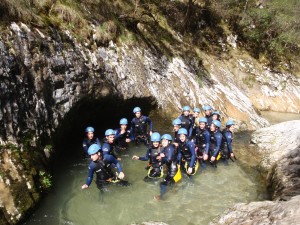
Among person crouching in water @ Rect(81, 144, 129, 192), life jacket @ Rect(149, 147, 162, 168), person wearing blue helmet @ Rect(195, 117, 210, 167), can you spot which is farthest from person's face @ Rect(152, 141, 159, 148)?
person wearing blue helmet @ Rect(195, 117, 210, 167)

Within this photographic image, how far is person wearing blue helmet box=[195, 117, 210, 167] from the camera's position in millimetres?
10469

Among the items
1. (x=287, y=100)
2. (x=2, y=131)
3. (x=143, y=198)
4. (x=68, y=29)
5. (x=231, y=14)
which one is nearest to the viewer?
(x=2, y=131)

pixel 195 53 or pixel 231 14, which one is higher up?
pixel 231 14

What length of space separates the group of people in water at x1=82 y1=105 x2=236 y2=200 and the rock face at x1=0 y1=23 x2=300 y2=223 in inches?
59.7

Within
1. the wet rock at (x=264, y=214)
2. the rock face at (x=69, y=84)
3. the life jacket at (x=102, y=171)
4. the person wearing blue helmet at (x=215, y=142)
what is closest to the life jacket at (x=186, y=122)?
the person wearing blue helmet at (x=215, y=142)

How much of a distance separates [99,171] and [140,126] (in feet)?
12.4

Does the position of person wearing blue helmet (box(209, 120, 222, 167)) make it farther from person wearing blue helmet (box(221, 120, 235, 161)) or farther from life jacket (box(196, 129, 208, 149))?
person wearing blue helmet (box(221, 120, 235, 161))

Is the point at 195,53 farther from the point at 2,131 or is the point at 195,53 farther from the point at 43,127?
the point at 2,131

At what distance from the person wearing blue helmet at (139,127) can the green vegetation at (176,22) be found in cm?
340

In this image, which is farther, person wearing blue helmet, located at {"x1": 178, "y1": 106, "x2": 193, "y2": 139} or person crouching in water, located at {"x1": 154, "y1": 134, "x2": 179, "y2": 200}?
person wearing blue helmet, located at {"x1": 178, "y1": 106, "x2": 193, "y2": 139}

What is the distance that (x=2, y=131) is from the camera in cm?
755

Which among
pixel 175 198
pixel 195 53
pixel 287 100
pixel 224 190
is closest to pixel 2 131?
pixel 175 198

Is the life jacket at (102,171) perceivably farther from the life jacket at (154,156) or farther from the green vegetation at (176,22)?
the green vegetation at (176,22)

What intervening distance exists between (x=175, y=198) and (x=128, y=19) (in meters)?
9.63
